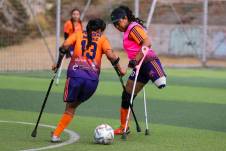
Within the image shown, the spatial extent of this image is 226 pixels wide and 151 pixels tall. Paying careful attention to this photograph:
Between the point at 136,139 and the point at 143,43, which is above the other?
the point at 143,43

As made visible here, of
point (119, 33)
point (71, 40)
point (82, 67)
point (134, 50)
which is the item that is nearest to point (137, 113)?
point (134, 50)

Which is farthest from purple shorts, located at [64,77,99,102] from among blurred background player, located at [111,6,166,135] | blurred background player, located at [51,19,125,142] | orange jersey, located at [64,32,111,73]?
blurred background player, located at [111,6,166,135]

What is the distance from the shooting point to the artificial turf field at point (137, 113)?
425 inches

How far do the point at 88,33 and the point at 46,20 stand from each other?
963 inches

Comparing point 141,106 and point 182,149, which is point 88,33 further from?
point 141,106

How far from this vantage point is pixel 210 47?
33.7m

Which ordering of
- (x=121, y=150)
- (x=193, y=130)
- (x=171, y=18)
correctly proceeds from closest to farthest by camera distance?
(x=121, y=150)
(x=193, y=130)
(x=171, y=18)

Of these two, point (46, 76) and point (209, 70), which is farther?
point (209, 70)

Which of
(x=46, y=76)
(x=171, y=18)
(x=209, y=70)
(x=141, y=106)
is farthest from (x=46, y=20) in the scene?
(x=141, y=106)

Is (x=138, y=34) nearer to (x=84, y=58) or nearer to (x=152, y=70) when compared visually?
(x=152, y=70)

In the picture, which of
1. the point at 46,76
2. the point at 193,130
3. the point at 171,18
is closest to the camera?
the point at 193,130

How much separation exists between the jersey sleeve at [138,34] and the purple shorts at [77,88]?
43.1 inches

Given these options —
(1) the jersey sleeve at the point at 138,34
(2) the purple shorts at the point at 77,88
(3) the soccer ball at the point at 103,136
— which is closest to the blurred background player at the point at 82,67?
(2) the purple shorts at the point at 77,88

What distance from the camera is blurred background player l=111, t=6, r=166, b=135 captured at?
11.5 meters
